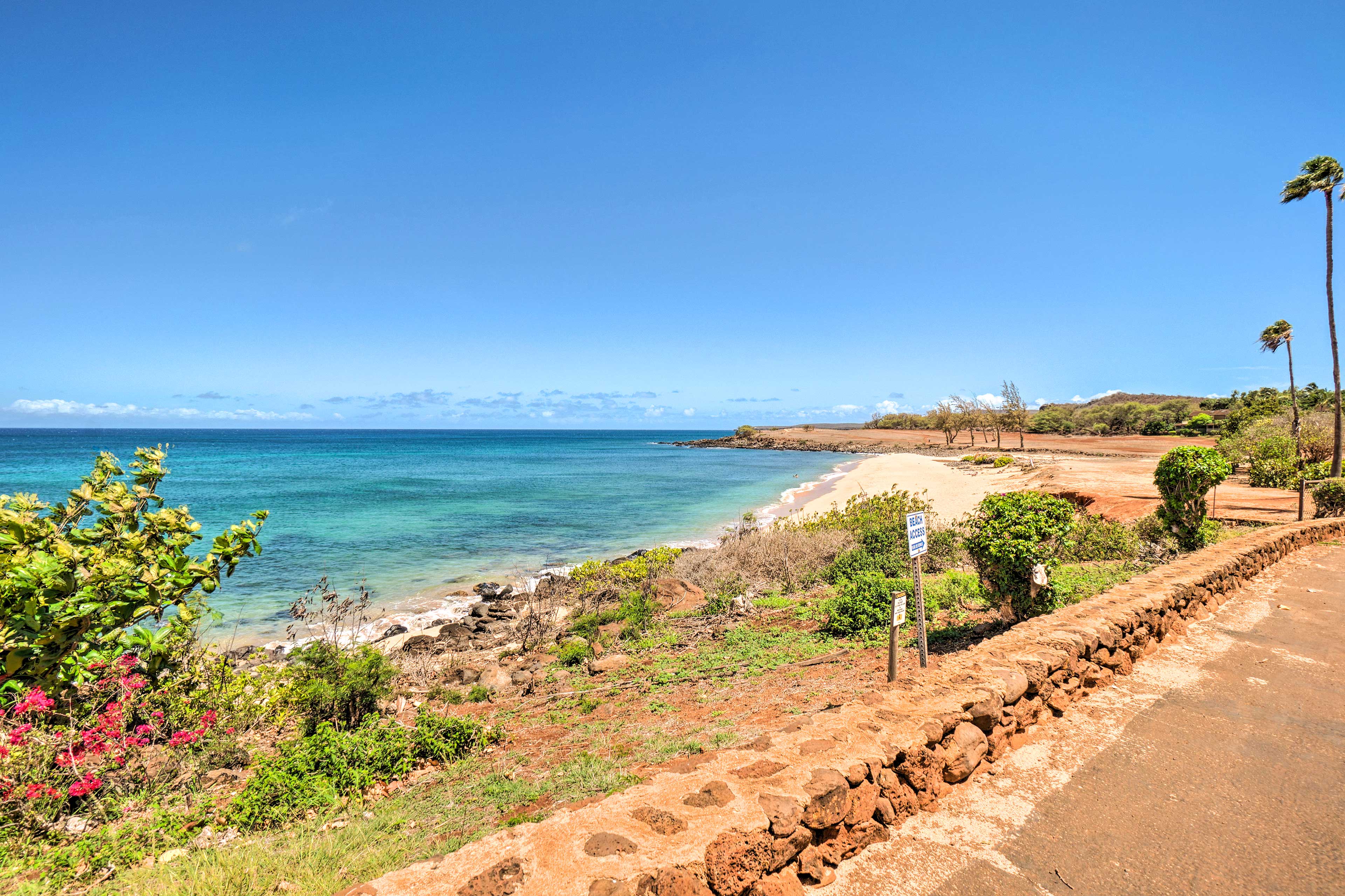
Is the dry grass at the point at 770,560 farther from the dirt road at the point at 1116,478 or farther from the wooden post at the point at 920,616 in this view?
the dirt road at the point at 1116,478

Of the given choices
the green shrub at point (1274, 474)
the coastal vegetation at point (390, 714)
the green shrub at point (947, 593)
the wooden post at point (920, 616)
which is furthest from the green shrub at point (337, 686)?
the green shrub at point (1274, 474)

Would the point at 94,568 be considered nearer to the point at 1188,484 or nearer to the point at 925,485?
the point at 1188,484

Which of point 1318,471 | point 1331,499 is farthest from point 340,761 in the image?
point 1318,471

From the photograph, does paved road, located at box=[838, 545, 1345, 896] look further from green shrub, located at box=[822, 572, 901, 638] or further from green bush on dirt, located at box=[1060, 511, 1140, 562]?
green bush on dirt, located at box=[1060, 511, 1140, 562]

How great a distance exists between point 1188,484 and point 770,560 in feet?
28.5

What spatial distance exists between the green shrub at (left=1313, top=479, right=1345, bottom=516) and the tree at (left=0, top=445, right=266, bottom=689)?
2477cm

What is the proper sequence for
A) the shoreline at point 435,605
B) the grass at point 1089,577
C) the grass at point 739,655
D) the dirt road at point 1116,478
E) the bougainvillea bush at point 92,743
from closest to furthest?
the bougainvillea bush at point 92,743, the grass at point 739,655, the grass at point 1089,577, the shoreline at point 435,605, the dirt road at point 1116,478

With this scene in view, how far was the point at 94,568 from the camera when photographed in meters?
3.87

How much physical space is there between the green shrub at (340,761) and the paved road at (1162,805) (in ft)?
14.0

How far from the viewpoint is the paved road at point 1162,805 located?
3283 millimetres

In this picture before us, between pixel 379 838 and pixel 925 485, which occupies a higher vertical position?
pixel 379 838

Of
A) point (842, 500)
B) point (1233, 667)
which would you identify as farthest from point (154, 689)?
point (842, 500)

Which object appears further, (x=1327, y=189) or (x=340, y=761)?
(x=1327, y=189)

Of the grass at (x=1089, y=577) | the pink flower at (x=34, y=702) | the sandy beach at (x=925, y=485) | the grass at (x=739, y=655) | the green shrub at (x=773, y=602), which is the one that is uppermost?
the pink flower at (x=34, y=702)
